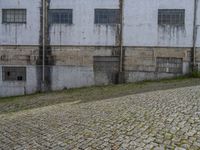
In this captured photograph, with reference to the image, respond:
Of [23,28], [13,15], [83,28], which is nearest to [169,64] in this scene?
[83,28]

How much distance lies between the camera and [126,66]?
18625 millimetres

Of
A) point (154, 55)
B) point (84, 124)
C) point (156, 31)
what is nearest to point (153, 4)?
point (156, 31)

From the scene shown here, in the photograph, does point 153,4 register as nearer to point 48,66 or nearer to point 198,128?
point 48,66

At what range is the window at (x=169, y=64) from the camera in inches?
719

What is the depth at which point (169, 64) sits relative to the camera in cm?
1831

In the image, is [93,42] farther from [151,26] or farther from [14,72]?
[14,72]

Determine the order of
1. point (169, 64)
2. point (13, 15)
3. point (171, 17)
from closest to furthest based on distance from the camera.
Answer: point (171, 17), point (169, 64), point (13, 15)

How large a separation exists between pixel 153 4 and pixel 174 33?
238 cm

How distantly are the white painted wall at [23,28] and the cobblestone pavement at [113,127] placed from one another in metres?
11.0

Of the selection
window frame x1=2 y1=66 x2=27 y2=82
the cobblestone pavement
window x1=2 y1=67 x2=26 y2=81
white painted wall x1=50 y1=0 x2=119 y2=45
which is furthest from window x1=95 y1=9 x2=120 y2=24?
the cobblestone pavement

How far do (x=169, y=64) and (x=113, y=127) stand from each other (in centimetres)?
1251

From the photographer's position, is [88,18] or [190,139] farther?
[88,18]

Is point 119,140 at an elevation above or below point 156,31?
below

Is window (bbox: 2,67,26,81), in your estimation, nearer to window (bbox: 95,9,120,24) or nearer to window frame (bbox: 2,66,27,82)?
window frame (bbox: 2,66,27,82)
